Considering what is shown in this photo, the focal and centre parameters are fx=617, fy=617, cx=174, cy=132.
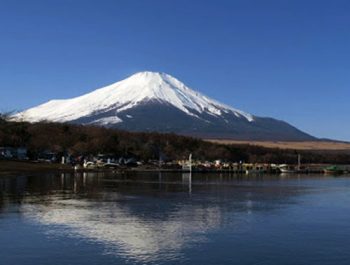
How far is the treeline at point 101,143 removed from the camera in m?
121

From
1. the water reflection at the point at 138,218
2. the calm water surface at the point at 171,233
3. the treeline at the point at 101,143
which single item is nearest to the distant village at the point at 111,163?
the treeline at the point at 101,143

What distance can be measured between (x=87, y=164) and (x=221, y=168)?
120 feet

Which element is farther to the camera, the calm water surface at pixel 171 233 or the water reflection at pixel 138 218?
→ the water reflection at pixel 138 218

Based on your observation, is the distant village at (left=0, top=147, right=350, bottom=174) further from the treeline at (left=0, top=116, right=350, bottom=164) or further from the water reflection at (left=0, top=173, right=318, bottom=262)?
the water reflection at (left=0, top=173, right=318, bottom=262)

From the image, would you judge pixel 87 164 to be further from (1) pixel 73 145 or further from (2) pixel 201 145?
(2) pixel 201 145

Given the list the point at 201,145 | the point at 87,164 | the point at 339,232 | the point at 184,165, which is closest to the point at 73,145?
the point at 87,164

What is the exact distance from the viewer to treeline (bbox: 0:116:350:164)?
121188mm

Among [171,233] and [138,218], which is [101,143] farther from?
[171,233]

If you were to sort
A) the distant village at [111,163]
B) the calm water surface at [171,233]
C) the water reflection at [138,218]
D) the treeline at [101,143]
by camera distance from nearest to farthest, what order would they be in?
the calm water surface at [171,233]
the water reflection at [138,218]
the distant village at [111,163]
the treeline at [101,143]

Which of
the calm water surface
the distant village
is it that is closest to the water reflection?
the calm water surface

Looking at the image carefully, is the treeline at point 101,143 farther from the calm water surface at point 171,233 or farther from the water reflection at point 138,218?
the calm water surface at point 171,233

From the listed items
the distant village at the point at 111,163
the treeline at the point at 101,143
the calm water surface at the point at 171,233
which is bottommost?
the calm water surface at the point at 171,233

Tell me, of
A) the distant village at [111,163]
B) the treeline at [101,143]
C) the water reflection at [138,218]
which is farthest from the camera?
the treeline at [101,143]

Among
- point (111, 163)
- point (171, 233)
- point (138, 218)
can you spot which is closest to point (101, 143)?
point (111, 163)
